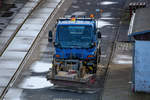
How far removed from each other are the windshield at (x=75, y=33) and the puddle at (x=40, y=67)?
312 cm

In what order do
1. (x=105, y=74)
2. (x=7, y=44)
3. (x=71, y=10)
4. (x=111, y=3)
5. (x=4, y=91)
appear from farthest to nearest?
(x=111, y=3) → (x=71, y=10) → (x=7, y=44) → (x=105, y=74) → (x=4, y=91)

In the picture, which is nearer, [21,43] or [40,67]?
[40,67]

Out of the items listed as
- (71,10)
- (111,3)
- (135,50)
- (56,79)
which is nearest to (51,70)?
(56,79)

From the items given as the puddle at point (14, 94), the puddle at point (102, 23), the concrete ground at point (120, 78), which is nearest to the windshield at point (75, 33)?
the concrete ground at point (120, 78)

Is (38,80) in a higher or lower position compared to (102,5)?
lower

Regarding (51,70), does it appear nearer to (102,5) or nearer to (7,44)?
(7,44)

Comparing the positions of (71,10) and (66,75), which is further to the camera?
(71,10)

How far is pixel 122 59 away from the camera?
23625 mm

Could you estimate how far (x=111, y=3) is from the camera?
116 feet

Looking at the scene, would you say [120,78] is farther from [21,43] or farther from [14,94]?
[21,43]

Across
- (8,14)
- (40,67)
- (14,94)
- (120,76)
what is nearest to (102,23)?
(8,14)

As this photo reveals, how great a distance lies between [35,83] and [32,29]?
355 inches

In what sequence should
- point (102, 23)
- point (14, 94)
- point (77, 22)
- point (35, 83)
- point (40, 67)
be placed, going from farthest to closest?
point (102, 23) → point (40, 67) → point (35, 83) → point (77, 22) → point (14, 94)

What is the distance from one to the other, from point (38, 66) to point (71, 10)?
439 inches
